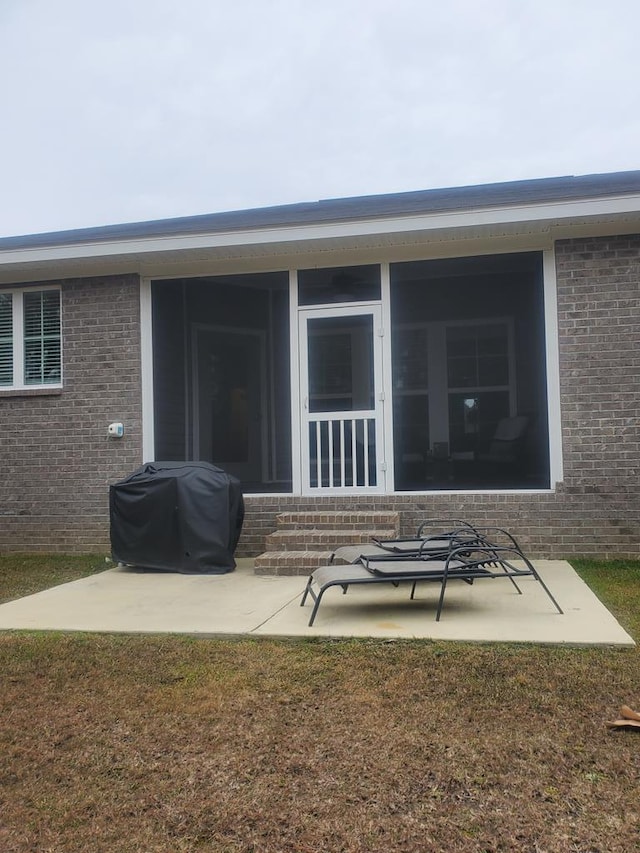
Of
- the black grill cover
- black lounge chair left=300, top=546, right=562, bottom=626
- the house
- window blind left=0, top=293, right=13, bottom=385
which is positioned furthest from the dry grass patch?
window blind left=0, top=293, right=13, bottom=385

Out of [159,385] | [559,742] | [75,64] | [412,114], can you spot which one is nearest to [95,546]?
[159,385]

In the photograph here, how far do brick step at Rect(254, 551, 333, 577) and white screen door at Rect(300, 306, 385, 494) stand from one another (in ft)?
4.29

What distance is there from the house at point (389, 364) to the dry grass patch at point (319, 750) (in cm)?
346

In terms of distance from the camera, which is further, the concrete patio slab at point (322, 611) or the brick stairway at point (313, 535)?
the brick stairway at point (313, 535)

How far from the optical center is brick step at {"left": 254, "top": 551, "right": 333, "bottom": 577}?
6.21 m

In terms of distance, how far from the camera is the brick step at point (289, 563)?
6.21m

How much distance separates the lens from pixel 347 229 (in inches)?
271

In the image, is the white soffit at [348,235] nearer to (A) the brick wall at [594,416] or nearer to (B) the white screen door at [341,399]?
(A) the brick wall at [594,416]

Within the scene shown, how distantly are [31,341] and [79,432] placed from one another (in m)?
1.19

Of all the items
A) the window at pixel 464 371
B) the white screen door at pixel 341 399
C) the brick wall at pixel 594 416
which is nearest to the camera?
the brick wall at pixel 594 416

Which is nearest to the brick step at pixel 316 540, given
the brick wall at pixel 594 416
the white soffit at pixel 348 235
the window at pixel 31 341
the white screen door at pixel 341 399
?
the white screen door at pixel 341 399

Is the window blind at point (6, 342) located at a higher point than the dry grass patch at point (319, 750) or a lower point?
higher

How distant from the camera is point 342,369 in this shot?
7.61 m

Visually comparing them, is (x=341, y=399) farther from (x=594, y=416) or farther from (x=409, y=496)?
(x=594, y=416)
